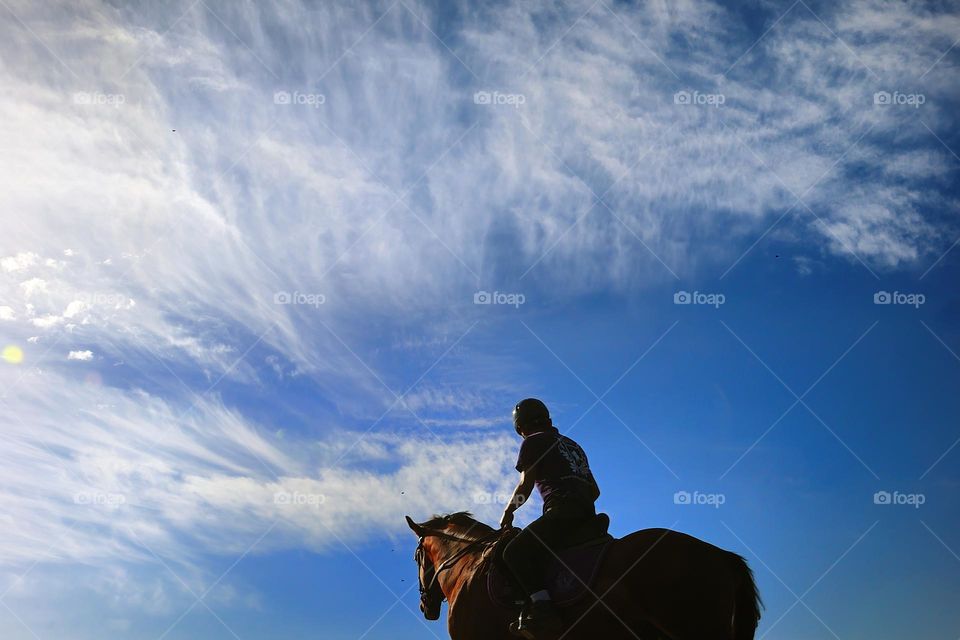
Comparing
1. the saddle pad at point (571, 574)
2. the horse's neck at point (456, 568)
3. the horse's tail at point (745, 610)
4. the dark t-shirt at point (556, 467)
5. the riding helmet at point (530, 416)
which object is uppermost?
the riding helmet at point (530, 416)

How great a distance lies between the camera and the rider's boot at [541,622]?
22.2 ft

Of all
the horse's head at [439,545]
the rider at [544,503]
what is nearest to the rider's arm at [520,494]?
the rider at [544,503]

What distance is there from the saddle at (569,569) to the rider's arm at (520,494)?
1.26 ft

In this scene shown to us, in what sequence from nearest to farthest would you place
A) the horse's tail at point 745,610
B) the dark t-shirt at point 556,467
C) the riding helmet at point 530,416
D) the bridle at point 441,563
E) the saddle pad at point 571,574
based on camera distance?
1. the horse's tail at point 745,610
2. the saddle pad at point 571,574
3. the dark t-shirt at point 556,467
4. the riding helmet at point 530,416
5. the bridle at point 441,563

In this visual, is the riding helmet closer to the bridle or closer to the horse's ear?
the bridle

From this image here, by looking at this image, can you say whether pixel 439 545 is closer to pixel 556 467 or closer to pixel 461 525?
pixel 461 525

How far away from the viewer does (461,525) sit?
9.74m

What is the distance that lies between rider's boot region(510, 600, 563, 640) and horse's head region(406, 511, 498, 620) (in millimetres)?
1984

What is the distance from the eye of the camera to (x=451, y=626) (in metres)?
8.12

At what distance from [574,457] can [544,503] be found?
66cm

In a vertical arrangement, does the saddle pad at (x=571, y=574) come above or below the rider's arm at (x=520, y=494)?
below

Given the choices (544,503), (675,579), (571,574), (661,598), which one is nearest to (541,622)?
(571,574)

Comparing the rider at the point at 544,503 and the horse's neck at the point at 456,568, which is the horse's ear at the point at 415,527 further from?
the rider at the point at 544,503

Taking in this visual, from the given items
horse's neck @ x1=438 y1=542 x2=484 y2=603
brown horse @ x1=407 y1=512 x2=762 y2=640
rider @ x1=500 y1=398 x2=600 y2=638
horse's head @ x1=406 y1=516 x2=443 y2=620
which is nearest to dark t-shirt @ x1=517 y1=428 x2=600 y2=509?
rider @ x1=500 y1=398 x2=600 y2=638
